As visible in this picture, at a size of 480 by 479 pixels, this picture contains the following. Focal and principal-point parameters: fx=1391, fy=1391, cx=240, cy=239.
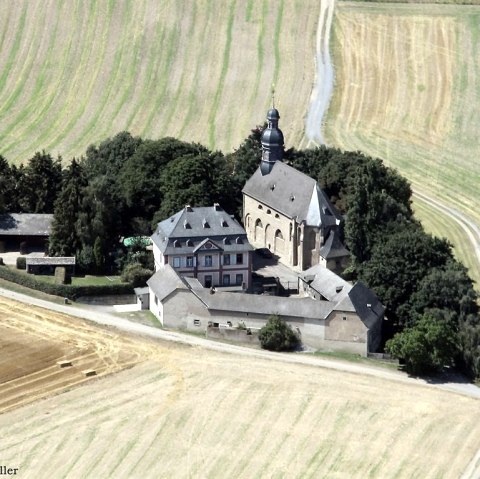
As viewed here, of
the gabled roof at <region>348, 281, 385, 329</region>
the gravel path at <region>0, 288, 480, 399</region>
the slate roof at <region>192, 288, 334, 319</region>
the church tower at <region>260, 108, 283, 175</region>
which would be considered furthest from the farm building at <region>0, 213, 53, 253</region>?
the gabled roof at <region>348, 281, 385, 329</region>

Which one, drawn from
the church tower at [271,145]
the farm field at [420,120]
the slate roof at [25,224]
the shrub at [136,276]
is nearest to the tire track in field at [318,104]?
the farm field at [420,120]

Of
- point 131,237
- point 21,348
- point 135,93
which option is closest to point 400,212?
point 131,237

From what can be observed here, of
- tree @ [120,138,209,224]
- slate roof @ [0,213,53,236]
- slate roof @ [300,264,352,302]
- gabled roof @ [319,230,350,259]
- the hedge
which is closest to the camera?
slate roof @ [300,264,352,302]

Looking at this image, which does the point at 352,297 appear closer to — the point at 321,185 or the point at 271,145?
the point at 321,185

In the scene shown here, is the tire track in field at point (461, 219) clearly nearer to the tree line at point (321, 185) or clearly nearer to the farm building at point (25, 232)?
the tree line at point (321, 185)

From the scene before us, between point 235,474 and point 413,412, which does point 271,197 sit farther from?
point 235,474

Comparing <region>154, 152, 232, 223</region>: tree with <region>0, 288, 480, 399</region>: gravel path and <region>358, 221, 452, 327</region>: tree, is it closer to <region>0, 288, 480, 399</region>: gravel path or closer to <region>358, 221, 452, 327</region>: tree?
<region>0, 288, 480, 399</region>: gravel path
